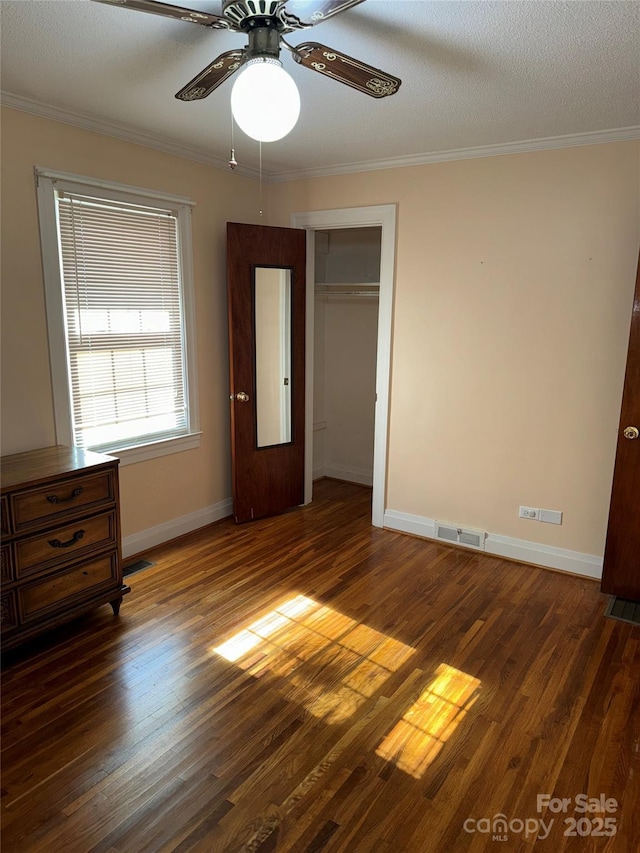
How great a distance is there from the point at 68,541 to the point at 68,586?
0.23 m

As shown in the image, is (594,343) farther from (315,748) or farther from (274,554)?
(315,748)

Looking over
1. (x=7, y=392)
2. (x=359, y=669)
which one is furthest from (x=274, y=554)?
(x=7, y=392)

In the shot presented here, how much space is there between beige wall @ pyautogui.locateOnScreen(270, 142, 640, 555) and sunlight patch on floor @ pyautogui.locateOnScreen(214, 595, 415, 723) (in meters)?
1.41

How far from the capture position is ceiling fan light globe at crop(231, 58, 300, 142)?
1601 millimetres

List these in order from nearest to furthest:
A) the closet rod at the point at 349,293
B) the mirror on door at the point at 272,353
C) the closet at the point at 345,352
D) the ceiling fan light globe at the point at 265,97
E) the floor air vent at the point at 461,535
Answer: the ceiling fan light globe at the point at 265,97 < the floor air vent at the point at 461,535 < the mirror on door at the point at 272,353 < the closet rod at the point at 349,293 < the closet at the point at 345,352

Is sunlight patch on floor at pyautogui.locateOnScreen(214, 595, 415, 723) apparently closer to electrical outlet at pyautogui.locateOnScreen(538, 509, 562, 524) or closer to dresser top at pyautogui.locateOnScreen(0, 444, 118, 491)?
dresser top at pyautogui.locateOnScreen(0, 444, 118, 491)

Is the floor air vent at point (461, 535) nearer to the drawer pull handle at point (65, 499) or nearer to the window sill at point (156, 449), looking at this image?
the window sill at point (156, 449)

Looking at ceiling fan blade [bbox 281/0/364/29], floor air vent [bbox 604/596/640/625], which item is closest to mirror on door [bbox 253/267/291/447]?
ceiling fan blade [bbox 281/0/364/29]

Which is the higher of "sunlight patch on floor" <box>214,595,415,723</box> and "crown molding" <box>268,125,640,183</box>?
"crown molding" <box>268,125,640,183</box>

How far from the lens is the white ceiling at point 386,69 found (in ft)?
6.24

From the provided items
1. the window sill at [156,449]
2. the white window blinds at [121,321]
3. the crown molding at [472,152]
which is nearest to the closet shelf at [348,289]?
the crown molding at [472,152]

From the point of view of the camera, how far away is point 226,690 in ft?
7.79

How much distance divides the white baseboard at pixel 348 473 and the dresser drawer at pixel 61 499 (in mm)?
2939

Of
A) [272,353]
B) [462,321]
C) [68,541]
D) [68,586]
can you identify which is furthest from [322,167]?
[68,586]
